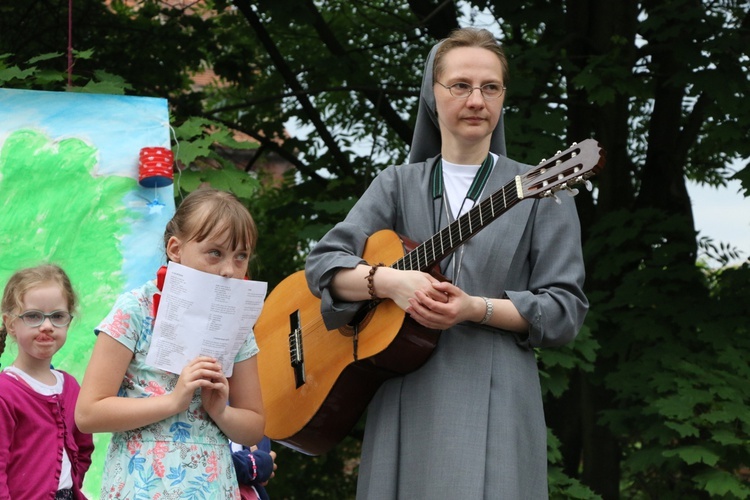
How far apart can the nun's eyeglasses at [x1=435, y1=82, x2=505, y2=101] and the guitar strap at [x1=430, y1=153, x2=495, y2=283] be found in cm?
19

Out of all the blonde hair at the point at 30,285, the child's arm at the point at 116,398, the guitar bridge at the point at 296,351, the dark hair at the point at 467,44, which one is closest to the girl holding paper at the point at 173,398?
the child's arm at the point at 116,398

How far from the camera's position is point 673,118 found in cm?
909

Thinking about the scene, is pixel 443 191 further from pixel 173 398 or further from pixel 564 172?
pixel 173 398

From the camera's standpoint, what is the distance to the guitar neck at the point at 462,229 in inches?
127

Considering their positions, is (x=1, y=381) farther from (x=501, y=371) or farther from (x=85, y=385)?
(x=501, y=371)

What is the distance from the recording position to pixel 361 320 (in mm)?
3578

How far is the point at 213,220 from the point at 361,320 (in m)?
0.71

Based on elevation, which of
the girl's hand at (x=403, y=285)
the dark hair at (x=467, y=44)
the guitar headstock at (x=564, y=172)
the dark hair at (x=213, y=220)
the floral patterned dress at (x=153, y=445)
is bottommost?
the floral patterned dress at (x=153, y=445)

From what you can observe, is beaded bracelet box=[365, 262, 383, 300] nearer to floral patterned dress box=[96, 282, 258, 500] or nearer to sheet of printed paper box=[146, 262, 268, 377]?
sheet of printed paper box=[146, 262, 268, 377]

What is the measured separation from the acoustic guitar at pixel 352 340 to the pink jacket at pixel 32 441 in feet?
2.66

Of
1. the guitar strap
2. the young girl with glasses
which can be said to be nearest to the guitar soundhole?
the guitar strap

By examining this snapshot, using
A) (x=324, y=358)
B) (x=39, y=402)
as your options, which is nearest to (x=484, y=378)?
(x=324, y=358)

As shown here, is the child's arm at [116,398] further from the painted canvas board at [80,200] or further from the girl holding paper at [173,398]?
the painted canvas board at [80,200]

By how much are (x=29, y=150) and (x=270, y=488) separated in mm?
5190
